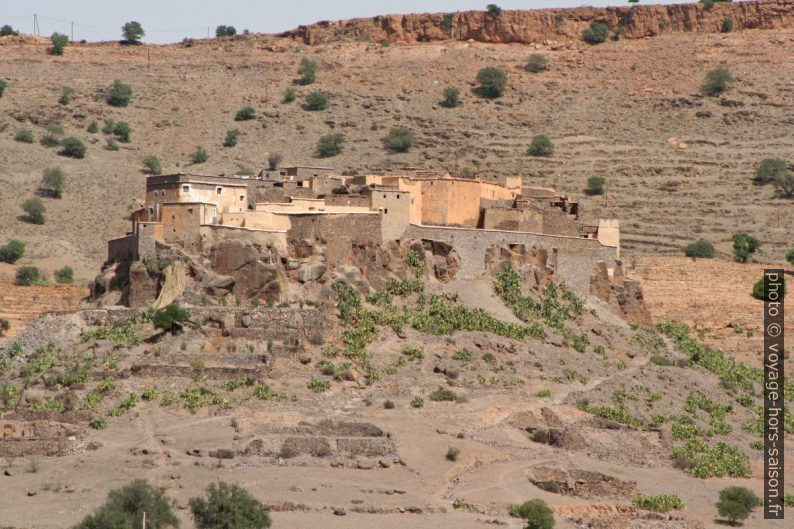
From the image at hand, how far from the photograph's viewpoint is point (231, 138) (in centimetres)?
8394

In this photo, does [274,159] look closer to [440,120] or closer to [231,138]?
[231,138]

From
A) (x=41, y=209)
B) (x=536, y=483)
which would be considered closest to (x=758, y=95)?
(x=41, y=209)

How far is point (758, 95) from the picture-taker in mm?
89625

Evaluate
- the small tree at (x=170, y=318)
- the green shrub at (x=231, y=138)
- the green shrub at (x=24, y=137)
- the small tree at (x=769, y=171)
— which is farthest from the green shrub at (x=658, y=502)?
the green shrub at (x=24, y=137)

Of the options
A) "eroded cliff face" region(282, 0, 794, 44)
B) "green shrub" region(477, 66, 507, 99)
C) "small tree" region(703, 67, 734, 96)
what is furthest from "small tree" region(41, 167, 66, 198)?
"small tree" region(703, 67, 734, 96)

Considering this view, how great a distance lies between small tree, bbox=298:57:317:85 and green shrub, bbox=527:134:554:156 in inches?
587

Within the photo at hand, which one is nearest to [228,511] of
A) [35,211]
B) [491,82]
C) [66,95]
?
[35,211]

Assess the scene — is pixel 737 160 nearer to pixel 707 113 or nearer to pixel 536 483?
pixel 707 113

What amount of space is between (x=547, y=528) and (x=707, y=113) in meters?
53.9

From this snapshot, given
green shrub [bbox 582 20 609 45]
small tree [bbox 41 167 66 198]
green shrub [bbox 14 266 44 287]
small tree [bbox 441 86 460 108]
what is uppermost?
green shrub [bbox 582 20 609 45]

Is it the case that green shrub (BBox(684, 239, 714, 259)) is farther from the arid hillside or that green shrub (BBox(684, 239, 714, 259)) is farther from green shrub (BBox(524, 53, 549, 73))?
green shrub (BBox(524, 53, 549, 73))

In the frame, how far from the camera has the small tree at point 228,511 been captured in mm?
34594

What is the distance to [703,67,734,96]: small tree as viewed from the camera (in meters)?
90.6

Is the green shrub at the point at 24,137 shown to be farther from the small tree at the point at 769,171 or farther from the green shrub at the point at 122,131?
the small tree at the point at 769,171
